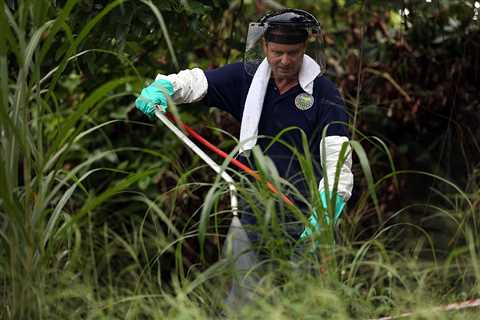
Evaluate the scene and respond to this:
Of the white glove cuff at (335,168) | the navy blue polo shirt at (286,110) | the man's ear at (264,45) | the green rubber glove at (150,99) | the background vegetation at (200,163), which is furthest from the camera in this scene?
the man's ear at (264,45)

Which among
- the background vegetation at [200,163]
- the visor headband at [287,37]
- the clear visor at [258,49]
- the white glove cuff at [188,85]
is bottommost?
the background vegetation at [200,163]

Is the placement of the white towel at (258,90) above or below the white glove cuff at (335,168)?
above

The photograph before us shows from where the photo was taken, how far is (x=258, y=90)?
4195mm

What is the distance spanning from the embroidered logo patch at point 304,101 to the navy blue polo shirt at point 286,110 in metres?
0.01

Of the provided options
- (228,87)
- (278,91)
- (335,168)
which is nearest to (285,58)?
(278,91)

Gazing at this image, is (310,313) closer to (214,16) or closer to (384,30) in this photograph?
(214,16)

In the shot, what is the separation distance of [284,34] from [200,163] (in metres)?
2.09

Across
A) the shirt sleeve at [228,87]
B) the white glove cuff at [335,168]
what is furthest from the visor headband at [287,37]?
the white glove cuff at [335,168]

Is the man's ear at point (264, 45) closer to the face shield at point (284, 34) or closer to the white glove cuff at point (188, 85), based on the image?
the face shield at point (284, 34)

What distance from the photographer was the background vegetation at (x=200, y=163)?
2943mm

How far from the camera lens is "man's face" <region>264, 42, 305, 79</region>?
13.6 feet

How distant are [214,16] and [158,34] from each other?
30 cm

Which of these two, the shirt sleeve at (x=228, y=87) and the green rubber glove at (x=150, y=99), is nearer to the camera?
the green rubber glove at (x=150, y=99)

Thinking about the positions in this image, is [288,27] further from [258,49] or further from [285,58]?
[258,49]
